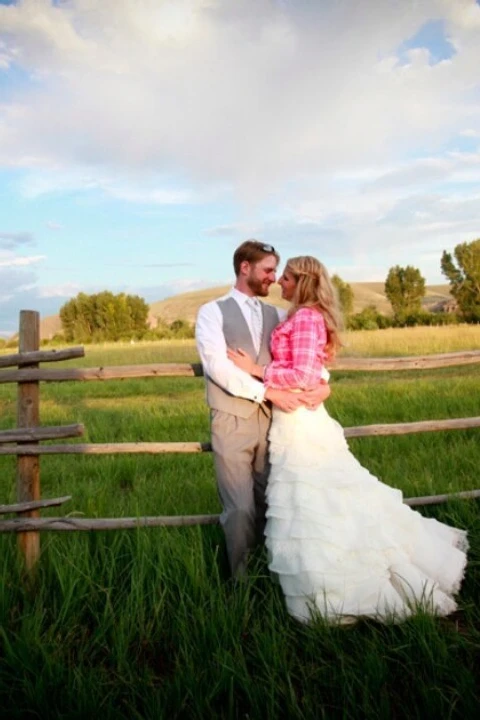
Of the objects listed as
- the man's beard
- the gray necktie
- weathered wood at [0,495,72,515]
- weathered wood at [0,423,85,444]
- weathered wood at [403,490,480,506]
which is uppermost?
the man's beard

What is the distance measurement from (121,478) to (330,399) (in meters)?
4.15

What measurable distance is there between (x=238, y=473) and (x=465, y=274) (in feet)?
168

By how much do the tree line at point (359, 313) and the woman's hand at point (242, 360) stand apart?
111 ft

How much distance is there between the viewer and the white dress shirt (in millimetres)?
3436

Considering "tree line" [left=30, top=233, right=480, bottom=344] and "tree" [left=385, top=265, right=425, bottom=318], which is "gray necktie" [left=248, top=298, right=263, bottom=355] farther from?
"tree" [left=385, top=265, right=425, bottom=318]

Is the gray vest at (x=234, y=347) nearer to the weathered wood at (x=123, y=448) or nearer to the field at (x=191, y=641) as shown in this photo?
the weathered wood at (x=123, y=448)

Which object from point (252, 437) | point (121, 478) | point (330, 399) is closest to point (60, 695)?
point (252, 437)

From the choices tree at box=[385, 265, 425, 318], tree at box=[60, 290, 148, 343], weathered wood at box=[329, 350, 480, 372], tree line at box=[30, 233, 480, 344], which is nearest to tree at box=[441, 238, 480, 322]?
tree line at box=[30, 233, 480, 344]

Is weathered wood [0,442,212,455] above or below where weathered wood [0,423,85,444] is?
below

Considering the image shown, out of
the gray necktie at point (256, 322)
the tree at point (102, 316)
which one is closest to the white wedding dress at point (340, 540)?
the gray necktie at point (256, 322)

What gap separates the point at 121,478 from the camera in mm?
6012

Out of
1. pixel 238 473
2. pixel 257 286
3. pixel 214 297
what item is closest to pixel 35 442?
pixel 238 473

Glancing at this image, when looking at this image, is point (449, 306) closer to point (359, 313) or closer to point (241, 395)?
point (359, 313)

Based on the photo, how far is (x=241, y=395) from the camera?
3453 mm
